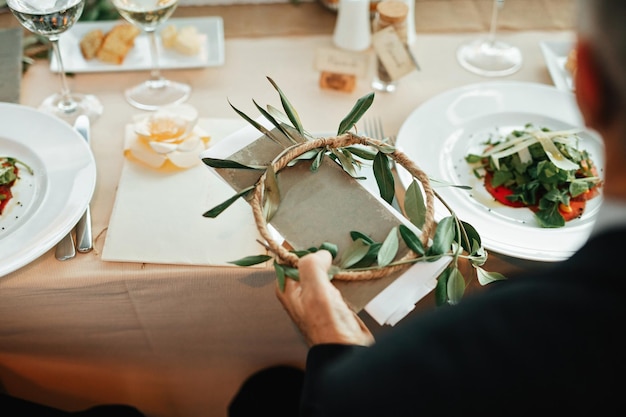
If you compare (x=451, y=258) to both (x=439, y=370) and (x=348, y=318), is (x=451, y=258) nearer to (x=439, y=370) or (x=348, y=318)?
(x=348, y=318)

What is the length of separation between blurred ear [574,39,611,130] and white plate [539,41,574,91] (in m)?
0.86

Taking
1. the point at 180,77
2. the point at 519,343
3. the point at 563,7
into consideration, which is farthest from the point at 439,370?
the point at 563,7

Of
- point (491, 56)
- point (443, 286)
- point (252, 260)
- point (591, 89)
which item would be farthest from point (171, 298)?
point (491, 56)

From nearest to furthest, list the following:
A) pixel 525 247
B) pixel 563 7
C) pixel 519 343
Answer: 1. pixel 519 343
2. pixel 525 247
3. pixel 563 7

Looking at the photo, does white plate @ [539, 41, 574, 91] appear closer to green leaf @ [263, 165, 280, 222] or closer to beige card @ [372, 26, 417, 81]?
beige card @ [372, 26, 417, 81]

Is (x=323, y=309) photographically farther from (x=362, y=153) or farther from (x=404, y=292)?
(x=362, y=153)

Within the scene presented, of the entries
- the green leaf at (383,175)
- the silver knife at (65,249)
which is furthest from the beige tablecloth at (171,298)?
the green leaf at (383,175)

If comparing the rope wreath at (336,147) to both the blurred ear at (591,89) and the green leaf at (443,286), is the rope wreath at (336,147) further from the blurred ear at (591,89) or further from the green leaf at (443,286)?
the blurred ear at (591,89)

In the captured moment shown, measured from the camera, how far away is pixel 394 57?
4.44 feet

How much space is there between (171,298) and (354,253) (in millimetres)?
380

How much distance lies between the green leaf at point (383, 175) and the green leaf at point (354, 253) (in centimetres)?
13

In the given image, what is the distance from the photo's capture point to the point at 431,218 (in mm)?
905

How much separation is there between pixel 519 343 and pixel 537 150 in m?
0.62

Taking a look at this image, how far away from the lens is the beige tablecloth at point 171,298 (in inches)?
42.2
